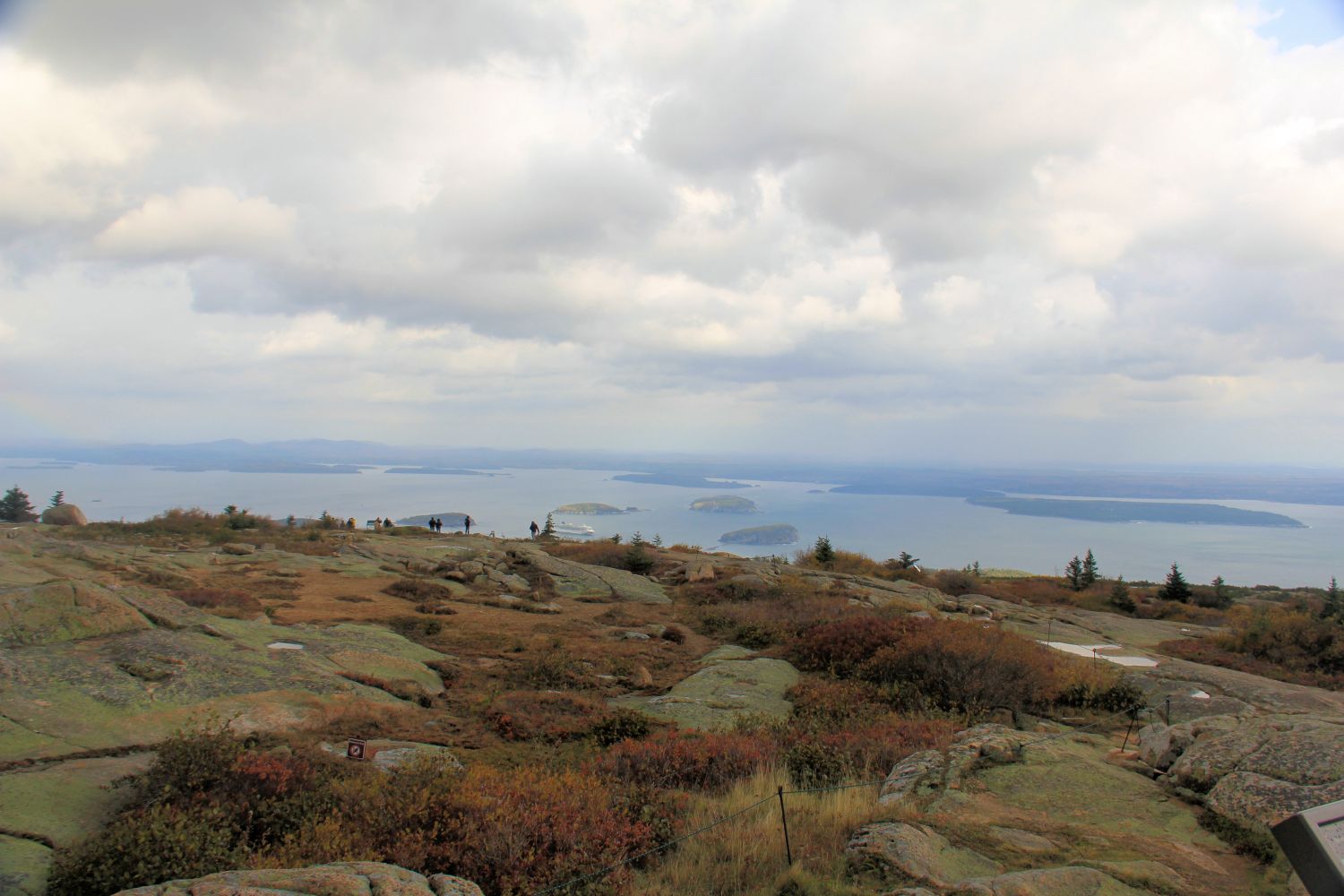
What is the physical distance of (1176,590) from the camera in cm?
3288

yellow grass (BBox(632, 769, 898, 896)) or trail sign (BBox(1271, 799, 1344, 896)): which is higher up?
trail sign (BBox(1271, 799, 1344, 896))

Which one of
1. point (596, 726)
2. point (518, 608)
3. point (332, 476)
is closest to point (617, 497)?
point (332, 476)

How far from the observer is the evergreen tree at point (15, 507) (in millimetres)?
42022

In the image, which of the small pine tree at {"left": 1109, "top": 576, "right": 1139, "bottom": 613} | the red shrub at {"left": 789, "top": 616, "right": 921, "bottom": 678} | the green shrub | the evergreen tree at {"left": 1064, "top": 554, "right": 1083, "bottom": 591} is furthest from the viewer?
the evergreen tree at {"left": 1064, "top": 554, "right": 1083, "bottom": 591}

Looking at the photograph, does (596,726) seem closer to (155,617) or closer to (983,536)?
(155,617)

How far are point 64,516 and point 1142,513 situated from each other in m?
195

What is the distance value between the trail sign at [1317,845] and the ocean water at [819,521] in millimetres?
65857

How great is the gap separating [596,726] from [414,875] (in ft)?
20.3

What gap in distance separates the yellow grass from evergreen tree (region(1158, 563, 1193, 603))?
112ft

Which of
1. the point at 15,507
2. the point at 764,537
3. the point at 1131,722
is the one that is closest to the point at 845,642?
the point at 1131,722

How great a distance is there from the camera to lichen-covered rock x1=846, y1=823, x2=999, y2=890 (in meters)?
5.22

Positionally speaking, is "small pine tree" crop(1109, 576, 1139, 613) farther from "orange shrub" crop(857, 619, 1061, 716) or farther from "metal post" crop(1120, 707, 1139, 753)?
"metal post" crop(1120, 707, 1139, 753)

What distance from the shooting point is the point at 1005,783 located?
7469mm

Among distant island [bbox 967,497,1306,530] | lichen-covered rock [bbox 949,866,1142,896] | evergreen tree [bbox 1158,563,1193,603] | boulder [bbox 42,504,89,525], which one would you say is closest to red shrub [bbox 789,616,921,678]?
lichen-covered rock [bbox 949,866,1142,896]
